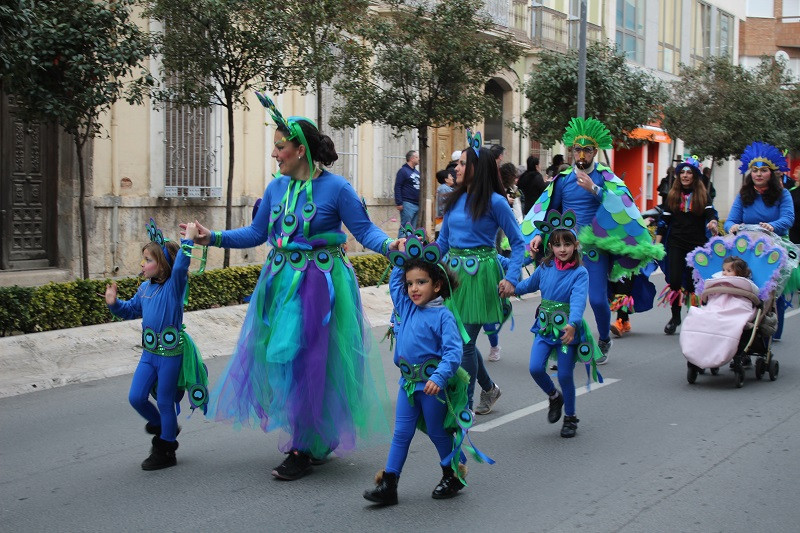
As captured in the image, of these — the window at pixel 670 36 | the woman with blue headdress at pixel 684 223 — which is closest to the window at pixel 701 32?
the window at pixel 670 36

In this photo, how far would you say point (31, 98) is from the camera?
36.6ft

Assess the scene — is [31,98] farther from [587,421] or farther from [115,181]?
[587,421]

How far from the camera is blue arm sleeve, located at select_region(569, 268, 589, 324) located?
669 cm

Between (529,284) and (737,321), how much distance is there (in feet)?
7.48

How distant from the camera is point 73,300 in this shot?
9898 millimetres

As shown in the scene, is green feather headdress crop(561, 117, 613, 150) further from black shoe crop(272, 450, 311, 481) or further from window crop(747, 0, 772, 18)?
window crop(747, 0, 772, 18)

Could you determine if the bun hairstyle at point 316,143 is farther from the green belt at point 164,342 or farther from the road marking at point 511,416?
the road marking at point 511,416

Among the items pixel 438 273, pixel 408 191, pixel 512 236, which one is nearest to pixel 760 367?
pixel 512 236

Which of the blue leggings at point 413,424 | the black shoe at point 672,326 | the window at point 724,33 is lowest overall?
the black shoe at point 672,326

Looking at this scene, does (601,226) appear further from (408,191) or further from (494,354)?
(408,191)

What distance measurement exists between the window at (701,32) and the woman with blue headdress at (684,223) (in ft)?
102

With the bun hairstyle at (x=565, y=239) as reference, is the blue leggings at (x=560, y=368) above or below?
below

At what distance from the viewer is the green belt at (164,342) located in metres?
5.95

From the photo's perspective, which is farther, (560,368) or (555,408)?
(555,408)
